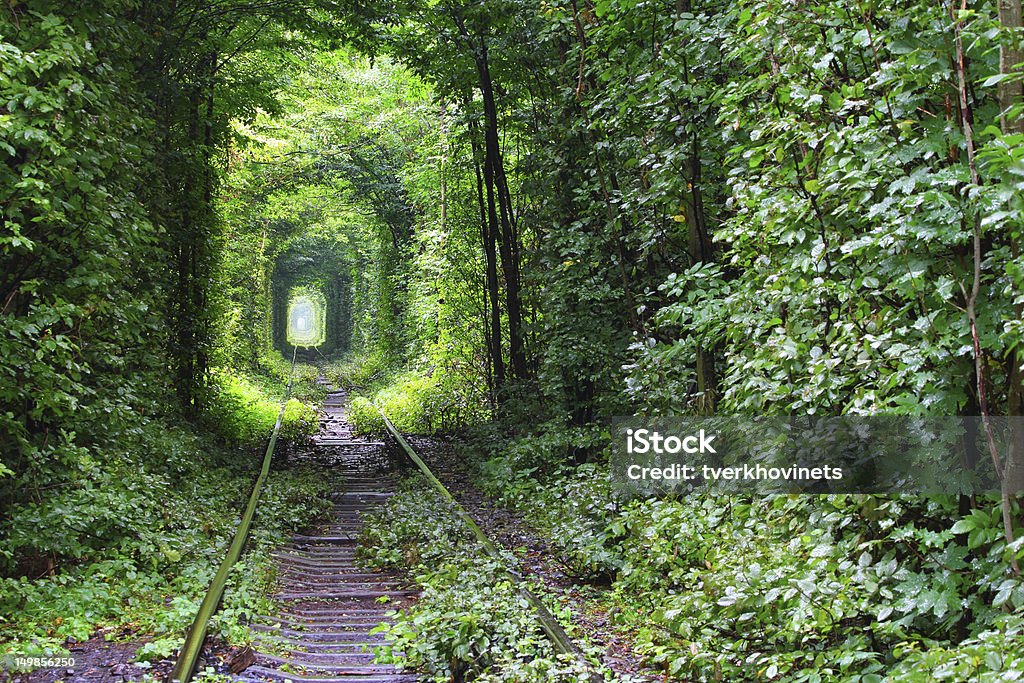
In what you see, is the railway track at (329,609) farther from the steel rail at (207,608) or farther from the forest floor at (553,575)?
the forest floor at (553,575)

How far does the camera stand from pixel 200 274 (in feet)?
53.5

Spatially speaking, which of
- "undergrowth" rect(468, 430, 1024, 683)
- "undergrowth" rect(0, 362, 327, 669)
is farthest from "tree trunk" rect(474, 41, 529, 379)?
"undergrowth" rect(468, 430, 1024, 683)

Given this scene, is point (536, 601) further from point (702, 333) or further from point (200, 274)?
point (200, 274)

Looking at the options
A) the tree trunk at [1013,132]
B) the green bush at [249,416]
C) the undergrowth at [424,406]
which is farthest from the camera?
the undergrowth at [424,406]

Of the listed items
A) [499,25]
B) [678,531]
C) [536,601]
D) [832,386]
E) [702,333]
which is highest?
[499,25]

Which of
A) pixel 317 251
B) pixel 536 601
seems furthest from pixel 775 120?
pixel 317 251

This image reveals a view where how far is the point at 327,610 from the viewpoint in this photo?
7008 millimetres

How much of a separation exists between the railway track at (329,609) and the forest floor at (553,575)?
1.21 meters

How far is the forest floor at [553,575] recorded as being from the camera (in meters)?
5.46

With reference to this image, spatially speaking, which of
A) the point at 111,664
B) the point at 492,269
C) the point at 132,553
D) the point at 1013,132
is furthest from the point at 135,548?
the point at 492,269

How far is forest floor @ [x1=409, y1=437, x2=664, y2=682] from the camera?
17.9 feet

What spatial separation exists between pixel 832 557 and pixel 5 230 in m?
6.94

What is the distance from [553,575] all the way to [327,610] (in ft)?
6.64

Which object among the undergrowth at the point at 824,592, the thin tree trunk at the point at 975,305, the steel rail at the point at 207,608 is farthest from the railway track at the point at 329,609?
the thin tree trunk at the point at 975,305
